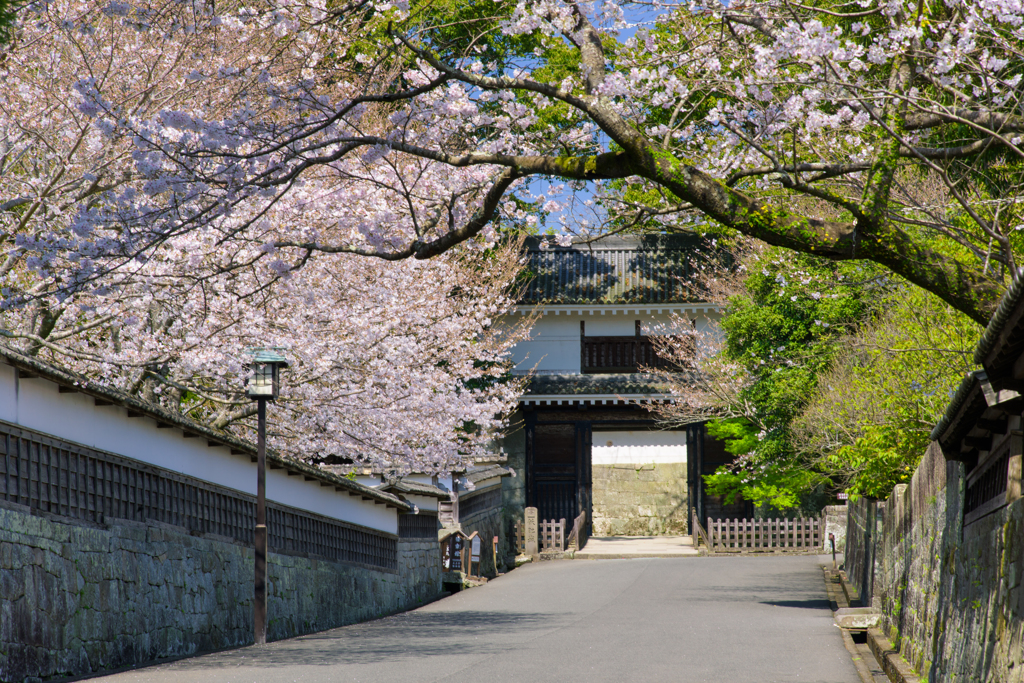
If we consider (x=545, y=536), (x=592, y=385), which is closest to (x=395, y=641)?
(x=545, y=536)

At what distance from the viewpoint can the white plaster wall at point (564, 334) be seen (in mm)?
31234

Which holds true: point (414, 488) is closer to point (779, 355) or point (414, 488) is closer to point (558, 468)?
point (779, 355)

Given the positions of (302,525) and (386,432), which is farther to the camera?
(386,432)

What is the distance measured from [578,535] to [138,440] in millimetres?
20245

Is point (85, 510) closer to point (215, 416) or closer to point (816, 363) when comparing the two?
point (215, 416)

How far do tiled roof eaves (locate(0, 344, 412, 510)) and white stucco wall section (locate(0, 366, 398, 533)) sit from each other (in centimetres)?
12

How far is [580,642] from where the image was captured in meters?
12.0

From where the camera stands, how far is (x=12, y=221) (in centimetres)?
1189

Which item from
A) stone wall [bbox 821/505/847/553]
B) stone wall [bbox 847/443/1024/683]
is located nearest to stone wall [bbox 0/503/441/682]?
stone wall [bbox 847/443/1024/683]

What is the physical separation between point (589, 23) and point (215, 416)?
9.54 meters

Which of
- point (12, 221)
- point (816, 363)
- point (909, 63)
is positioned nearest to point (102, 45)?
point (12, 221)

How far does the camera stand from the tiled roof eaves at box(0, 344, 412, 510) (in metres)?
8.44

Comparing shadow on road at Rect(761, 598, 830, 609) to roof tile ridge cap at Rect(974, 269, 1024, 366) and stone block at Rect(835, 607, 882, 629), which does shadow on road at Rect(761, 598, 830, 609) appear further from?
roof tile ridge cap at Rect(974, 269, 1024, 366)

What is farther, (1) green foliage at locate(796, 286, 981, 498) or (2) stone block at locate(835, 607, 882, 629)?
(2) stone block at locate(835, 607, 882, 629)
